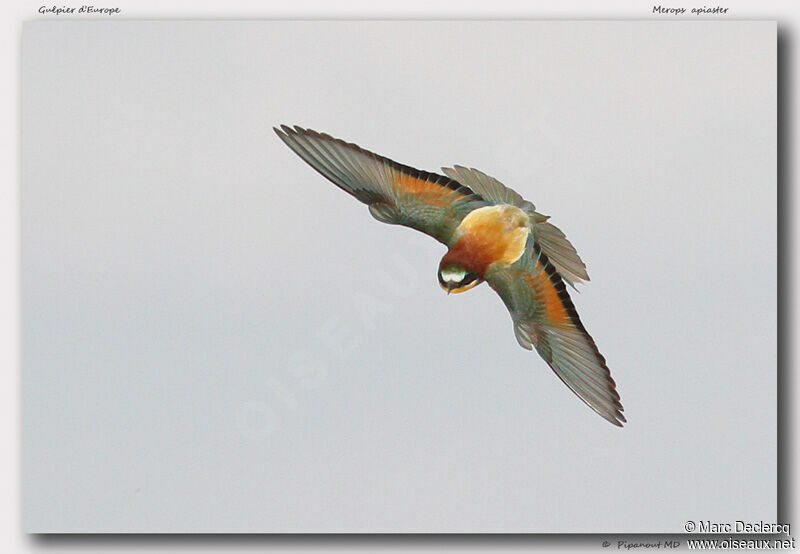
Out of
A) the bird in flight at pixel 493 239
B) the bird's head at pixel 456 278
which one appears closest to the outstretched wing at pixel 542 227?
the bird in flight at pixel 493 239

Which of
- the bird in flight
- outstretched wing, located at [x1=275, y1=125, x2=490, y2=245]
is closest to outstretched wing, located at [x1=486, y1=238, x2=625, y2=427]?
the bird in flight

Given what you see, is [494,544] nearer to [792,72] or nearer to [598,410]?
[598,410]

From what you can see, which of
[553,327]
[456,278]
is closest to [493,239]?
[456,278]

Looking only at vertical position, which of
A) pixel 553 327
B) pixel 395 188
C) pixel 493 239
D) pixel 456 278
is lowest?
pixel 553 327

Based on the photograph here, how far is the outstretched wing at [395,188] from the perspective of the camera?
10.1 feet

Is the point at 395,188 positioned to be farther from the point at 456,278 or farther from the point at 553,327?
the point at 553,327

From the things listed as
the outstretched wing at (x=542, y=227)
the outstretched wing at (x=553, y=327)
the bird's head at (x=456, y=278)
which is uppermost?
the outstretched wing at (x=542, y=227)

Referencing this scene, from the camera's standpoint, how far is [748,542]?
3211mm

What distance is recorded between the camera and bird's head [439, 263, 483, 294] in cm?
303

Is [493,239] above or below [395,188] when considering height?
below

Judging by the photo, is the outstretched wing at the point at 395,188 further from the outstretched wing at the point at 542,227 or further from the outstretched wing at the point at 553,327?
the outstretched wing at the point at 553,327

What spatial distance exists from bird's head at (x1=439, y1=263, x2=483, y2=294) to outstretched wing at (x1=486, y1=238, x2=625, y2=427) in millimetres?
50

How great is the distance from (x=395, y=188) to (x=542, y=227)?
0.46 m

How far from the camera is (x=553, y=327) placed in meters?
3.10
